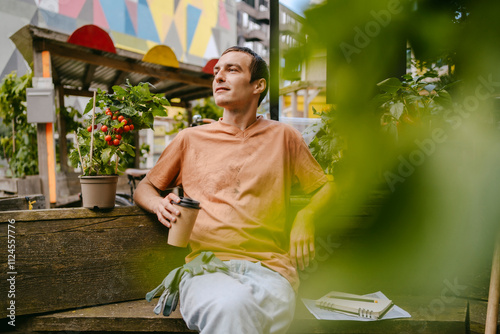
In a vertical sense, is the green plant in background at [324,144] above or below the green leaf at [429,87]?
below

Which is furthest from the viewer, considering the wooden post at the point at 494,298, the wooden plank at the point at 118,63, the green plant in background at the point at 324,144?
the wooden plank at the point at 118,63

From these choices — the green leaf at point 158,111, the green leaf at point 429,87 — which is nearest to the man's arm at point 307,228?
the green leaf at point 429,87

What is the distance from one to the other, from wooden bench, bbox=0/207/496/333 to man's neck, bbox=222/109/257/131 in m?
0.68

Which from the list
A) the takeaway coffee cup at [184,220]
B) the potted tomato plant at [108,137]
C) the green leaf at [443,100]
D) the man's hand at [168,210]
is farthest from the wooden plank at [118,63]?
the green leaf at [443,100]

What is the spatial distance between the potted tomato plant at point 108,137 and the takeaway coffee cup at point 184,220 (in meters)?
Result: 0.55

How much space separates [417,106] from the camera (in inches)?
76.5

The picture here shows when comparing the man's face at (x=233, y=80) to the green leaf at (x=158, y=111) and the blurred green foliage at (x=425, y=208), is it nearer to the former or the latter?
the green leaf at (x=158, y=111)

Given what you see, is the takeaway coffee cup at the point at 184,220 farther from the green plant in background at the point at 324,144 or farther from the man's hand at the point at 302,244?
the green plant in background at the point at 324,144

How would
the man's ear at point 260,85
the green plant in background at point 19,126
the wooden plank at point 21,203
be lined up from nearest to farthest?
1. the man's ear at point 260,85
2. the wooden plank at point 21,203
3. the green plant in background at point 19,126

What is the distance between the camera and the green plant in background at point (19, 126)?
6035 millimetres

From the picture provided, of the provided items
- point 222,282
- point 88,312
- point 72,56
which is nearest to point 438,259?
point 222,282

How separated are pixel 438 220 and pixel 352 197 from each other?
166 cm

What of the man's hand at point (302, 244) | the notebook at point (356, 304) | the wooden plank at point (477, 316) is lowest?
the wooden plank at point (477, 316)

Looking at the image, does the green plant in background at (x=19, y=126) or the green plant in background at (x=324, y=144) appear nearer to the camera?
the green plant in background at (x=324, y=144)
